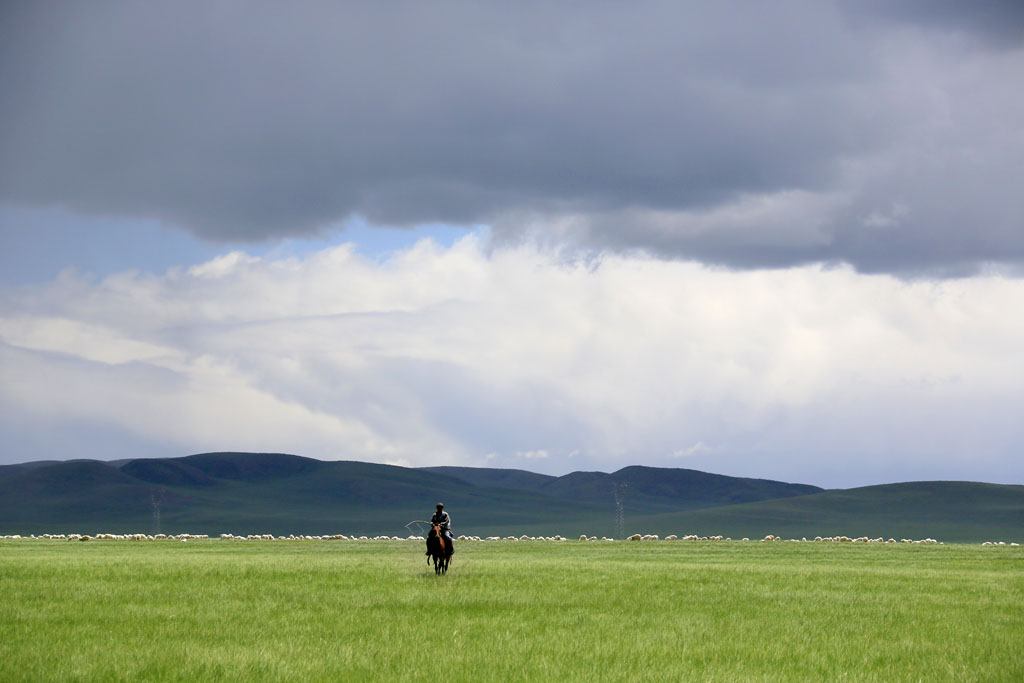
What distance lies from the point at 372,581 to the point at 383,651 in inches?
556

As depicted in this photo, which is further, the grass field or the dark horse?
the dark horse

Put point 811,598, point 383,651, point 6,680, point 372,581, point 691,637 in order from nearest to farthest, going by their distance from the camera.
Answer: point 6,680 < point 383,651 < point 691,637 < point 811,598 < point 372,581

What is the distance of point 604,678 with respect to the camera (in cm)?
1717

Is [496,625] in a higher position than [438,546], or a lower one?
lower

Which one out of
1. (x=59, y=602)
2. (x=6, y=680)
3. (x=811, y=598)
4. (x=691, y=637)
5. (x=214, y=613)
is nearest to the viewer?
(x=6, y=680)

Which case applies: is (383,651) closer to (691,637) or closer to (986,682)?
(691,637)

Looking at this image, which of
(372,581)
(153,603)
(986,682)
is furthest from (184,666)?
(372,581)

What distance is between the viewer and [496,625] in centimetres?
2289

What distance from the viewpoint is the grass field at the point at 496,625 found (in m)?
18.1

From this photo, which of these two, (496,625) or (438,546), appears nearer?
(496,625)

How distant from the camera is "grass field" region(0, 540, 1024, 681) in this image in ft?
59.5

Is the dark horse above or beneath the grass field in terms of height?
above

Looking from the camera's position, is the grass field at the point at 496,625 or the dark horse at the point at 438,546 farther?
the dark horse at the point at 438,546

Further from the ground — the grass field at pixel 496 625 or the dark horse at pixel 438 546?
the dark horse at pixel 438 546
